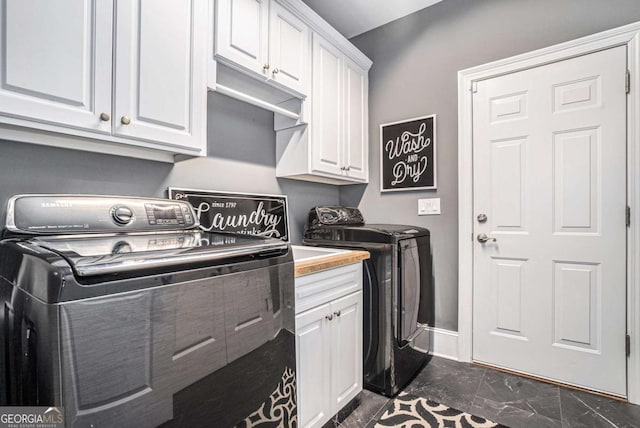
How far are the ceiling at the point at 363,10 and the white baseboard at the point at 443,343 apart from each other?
2.53 m

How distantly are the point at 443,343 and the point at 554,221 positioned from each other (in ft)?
3.88

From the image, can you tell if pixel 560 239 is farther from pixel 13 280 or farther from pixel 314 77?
pixel 13 280

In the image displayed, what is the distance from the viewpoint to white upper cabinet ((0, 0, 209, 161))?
3.09ft

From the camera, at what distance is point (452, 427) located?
1592mm

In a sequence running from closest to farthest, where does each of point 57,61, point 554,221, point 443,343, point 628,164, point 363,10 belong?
1. point 57,61
2. point 628,164
3. point 554,221
4. point 443,343
5. point 363,10

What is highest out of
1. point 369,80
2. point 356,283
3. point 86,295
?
point 369,80

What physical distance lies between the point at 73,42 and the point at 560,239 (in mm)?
2692

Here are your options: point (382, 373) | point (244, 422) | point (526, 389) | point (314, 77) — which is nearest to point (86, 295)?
point (244, 422)

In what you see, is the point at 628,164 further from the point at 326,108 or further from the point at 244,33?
the point at 244,33

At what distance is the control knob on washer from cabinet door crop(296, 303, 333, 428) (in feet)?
2.64

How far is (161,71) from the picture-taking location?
1.26m

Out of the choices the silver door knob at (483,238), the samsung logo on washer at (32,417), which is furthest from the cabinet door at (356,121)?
the samsung logo on washer at (32,417)

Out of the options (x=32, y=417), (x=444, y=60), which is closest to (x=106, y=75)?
(x=32, y=417)

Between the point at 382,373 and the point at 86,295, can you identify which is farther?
the point at 382,373
